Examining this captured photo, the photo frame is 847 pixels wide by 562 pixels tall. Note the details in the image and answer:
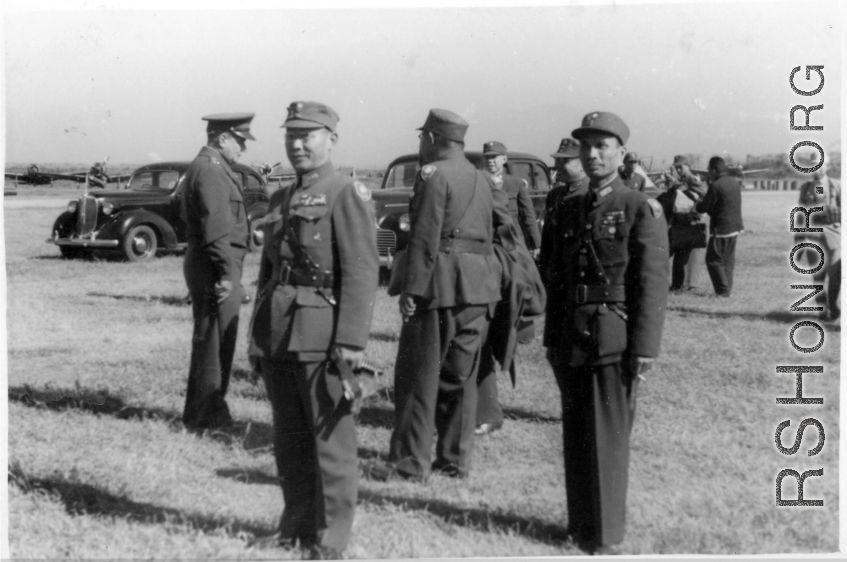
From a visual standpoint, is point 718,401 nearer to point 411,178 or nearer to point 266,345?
point 266,345

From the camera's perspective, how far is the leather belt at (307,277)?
3613 mm

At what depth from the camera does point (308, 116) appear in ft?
11.9

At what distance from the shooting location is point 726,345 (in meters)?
7.73

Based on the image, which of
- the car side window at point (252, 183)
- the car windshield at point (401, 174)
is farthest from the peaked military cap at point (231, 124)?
the car side window at point (252, 183)

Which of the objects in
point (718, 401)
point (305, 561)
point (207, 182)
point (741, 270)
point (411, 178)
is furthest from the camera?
point (741, 270)

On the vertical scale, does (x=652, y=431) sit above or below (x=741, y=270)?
below

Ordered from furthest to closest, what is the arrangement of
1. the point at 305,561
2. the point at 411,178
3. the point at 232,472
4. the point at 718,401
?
the point at 411,178 < the point at 718,401 < the point at 232,472 < the point at 305,561

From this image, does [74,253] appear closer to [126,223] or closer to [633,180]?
[126,223]

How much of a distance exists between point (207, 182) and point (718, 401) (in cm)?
367

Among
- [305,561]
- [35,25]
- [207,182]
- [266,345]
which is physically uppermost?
[35,25]

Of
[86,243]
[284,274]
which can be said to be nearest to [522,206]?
[284,274]

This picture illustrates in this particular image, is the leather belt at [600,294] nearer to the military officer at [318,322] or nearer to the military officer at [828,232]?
the military officer at [318,322]

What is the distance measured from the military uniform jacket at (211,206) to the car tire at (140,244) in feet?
26.9

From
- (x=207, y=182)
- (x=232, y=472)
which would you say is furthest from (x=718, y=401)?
(x=207, y=182)
